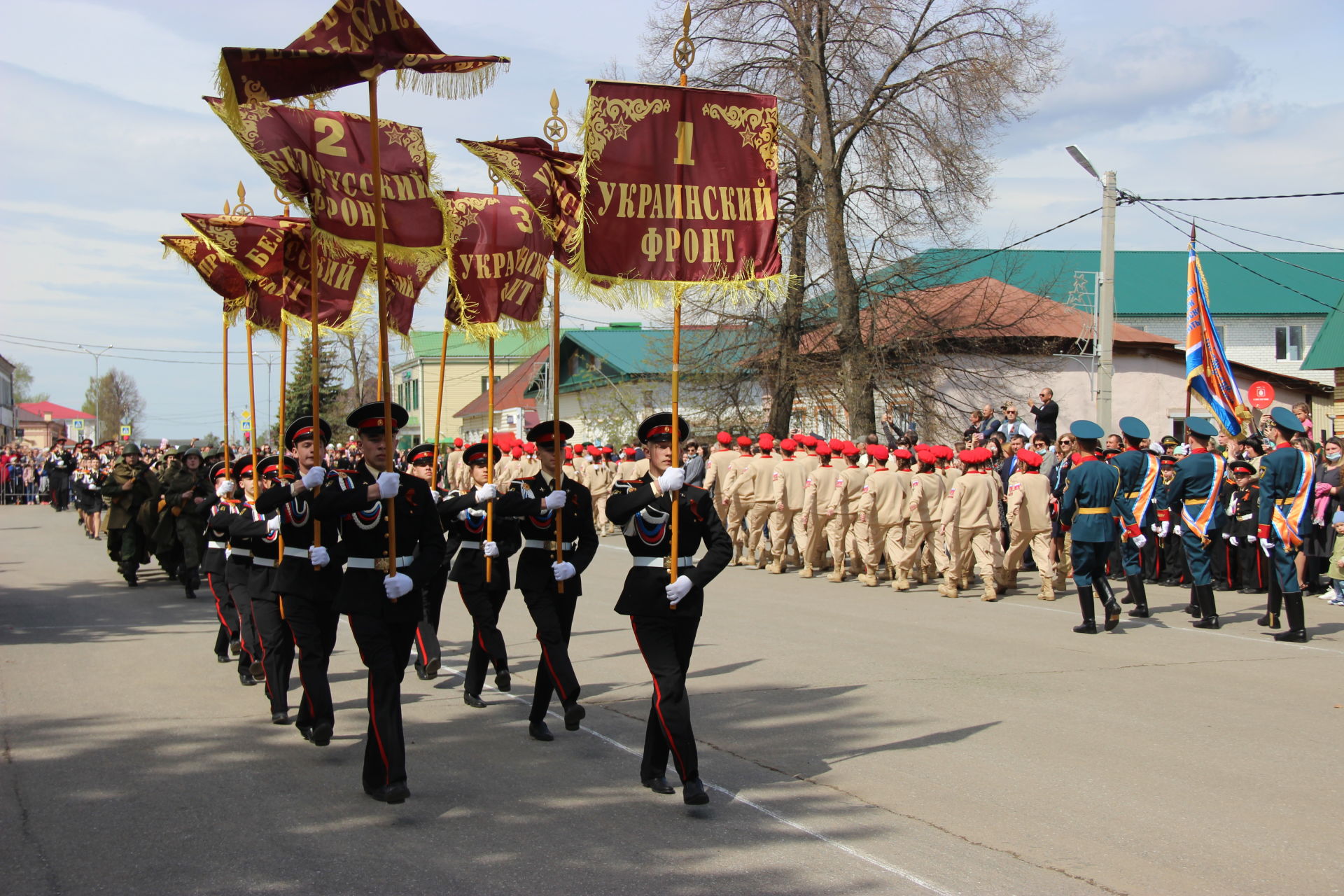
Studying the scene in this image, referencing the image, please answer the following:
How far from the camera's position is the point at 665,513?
20.2 ft

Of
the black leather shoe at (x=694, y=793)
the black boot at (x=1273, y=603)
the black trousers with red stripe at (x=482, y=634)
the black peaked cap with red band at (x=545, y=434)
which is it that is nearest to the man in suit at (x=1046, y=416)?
the black boot at (x=1273, y=603)

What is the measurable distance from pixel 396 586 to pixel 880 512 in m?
10.1

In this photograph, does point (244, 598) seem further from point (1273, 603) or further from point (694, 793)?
point (1273, 603)

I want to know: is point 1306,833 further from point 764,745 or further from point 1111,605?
point 1111,605

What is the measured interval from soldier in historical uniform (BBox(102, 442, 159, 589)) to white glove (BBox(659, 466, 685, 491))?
1157 cm

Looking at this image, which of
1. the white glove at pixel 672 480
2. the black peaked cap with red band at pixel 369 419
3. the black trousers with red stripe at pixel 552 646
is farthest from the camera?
the black trousers with red stripe at pixel 552 646

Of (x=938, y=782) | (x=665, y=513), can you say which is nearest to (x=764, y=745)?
(x=938, y=782)

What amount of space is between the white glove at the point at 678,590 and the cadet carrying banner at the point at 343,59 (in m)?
3.13

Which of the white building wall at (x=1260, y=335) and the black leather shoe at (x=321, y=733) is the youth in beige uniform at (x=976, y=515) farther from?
the white building wall at (x=1260, y=335)

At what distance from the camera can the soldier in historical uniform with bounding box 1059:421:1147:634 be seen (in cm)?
1129

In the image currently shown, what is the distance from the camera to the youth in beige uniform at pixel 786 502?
17.0 m

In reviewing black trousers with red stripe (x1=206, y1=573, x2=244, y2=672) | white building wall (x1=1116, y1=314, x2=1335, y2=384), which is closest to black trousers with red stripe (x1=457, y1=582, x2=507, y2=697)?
black trousers with red stripe (x1=206, y1=573, x2=244, y2=672)

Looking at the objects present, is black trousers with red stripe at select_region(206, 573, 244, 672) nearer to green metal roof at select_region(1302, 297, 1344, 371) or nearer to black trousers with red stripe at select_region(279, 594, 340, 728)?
black trousers with red stripe at select_region(279, 594, 340, 728)

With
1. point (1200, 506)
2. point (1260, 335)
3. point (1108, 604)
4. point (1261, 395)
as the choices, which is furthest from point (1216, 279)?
point (1108, 604)
